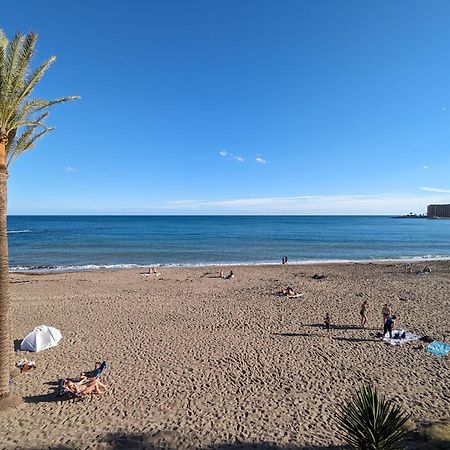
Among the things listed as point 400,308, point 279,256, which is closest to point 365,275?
point 400,308

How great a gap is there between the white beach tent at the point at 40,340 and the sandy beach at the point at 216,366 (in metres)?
0.28

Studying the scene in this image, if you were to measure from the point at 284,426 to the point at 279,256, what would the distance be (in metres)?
39.5

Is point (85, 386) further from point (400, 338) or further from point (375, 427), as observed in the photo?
point (400, 338)

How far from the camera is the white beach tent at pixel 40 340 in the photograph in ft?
41.4

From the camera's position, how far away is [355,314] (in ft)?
57.1

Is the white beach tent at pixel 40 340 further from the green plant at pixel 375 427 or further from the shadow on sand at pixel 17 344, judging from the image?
the green plant at pixel 375 427

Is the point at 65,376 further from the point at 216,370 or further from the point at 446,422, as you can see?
the point at 446,422

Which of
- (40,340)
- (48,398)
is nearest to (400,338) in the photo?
(48,398)

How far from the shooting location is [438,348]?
485 inches

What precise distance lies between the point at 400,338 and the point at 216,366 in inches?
299

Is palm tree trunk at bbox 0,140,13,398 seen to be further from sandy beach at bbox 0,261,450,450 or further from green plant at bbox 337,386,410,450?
green plant at bbox 337,386,410,450

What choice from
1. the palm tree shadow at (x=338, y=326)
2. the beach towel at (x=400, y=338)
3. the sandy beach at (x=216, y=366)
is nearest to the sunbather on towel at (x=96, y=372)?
the sandy beach at (x=216, y=366)

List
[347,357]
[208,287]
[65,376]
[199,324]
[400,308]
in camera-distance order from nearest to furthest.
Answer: [65,376] → [347,357] → [199,324] → [400,308] → [208,287]

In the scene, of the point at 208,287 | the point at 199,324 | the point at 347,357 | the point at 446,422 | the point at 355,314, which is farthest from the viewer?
the point at 208,287
